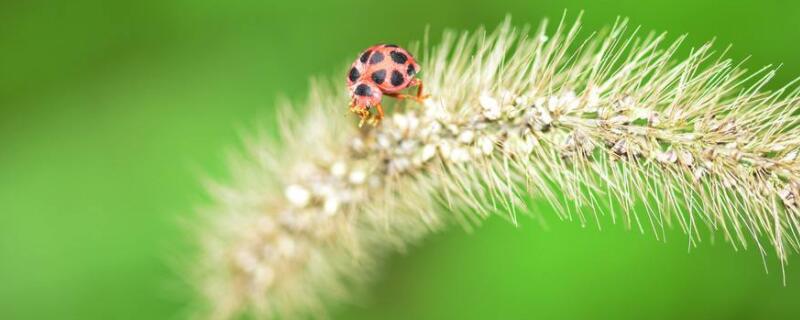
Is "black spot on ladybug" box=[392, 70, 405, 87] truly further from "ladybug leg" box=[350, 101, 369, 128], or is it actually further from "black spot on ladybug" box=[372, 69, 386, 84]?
"ladybug leg" box=[350, 101, 369, 128]

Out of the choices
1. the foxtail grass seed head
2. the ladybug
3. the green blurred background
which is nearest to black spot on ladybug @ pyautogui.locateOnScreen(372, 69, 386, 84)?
the ladybug

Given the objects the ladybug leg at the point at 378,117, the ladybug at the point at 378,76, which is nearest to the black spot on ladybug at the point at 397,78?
the ladybug at the point at 378,76

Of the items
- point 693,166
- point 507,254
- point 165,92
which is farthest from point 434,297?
point 693,166

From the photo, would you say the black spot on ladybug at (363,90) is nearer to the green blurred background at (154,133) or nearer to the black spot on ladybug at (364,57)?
the black spot on ladybug at (364,57)

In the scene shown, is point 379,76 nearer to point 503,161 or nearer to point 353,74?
point 353,74

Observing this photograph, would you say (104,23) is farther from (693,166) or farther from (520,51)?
(693,166)

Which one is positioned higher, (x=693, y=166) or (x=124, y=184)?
Answer: (x=124, y=184)

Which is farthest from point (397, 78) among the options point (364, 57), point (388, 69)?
point (364, 57)
